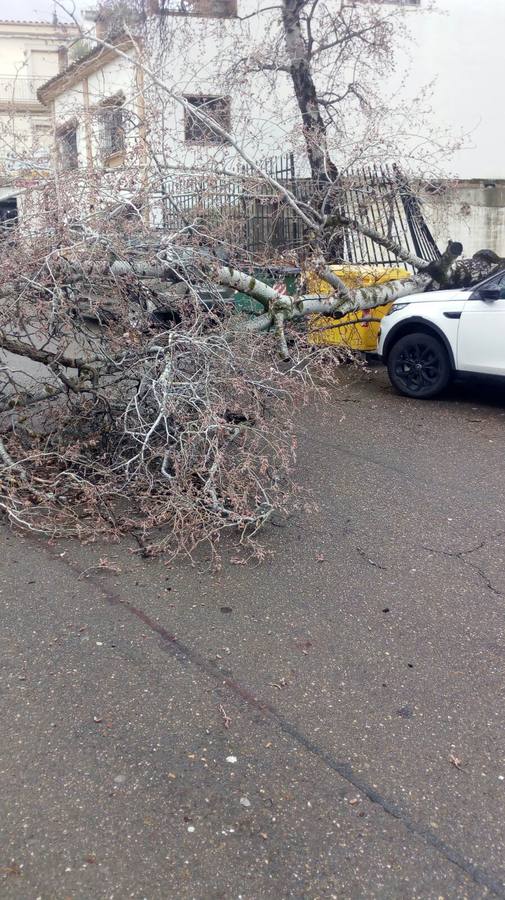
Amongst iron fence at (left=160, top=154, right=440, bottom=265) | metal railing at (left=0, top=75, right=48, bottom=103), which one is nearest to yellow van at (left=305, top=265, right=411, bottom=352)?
iron fence at (left=160, top=154, right=440, bottom=265)

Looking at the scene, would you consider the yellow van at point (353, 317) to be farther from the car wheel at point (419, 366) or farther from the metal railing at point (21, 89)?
the metal railing at point (21, 89)

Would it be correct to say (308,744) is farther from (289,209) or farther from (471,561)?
(289,209)

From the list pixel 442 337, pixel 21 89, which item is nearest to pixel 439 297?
pixel 442 337

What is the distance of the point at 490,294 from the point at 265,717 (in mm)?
5712

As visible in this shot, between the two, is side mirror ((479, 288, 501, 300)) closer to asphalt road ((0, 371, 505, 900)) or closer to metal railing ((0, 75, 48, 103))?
asphalt road ((0, 371, 505, 900))

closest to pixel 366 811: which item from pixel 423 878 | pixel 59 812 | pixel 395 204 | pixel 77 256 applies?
pixel 423 878

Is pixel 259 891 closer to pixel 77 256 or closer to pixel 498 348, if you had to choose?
pixel 77 256

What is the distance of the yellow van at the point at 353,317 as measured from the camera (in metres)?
8.36

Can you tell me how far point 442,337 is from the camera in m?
8.00

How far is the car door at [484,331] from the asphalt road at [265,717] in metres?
3.00

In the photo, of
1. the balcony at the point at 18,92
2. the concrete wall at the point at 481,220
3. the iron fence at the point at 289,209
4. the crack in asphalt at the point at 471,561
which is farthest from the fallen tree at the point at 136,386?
the concrete wall at the point at 481,220

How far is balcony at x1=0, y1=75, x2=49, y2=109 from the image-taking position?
8523 mm

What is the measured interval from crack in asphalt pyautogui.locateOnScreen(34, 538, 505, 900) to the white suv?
5.02 m

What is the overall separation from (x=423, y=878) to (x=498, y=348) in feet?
19.6
